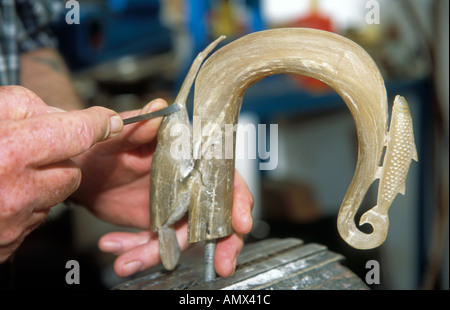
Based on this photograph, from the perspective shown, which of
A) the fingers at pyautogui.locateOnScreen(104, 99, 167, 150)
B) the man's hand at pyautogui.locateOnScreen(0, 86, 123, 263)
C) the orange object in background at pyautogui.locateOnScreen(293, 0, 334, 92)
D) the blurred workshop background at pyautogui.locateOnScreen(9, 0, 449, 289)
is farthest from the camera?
the orange object in background at pyautogui.locateOnScreen(293, 0, 334, 92)

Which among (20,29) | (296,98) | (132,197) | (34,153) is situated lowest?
(132,197)

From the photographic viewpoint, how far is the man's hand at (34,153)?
1.76ft

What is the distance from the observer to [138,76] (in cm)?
142

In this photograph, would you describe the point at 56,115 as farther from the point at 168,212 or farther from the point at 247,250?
the point at 247,250

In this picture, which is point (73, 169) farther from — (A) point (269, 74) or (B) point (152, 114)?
(A) point (269, 74)

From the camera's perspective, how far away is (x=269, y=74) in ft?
2.05

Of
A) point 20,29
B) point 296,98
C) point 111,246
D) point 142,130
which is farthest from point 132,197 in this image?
point 296,98

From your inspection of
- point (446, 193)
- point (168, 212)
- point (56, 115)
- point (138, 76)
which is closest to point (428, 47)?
point (446, 193)

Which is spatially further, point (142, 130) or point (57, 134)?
point (142, 130)

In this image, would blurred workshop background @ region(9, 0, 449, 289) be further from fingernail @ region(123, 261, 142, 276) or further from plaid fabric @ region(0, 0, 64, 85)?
fingernail @ region(123, 261, 142, 276)

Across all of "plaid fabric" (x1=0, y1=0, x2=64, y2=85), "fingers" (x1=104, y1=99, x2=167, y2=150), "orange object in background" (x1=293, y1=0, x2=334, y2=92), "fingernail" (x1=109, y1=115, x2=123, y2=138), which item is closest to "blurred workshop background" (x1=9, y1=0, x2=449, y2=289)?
"orange object in background" (x1=293, y1=0, x2=334, y2=92)

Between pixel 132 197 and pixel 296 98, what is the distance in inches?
33.3

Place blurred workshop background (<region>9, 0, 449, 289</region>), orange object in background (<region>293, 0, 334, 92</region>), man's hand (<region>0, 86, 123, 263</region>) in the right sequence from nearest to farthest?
1. man's hand (<region>0, 86, 123, 263</region>)
2. blurred workshop background (<region>9, 0, 449, 289</region>)
3. orange object in background (<region>293, 0, 334, 92</region>)

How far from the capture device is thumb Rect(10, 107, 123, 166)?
0.54 m
